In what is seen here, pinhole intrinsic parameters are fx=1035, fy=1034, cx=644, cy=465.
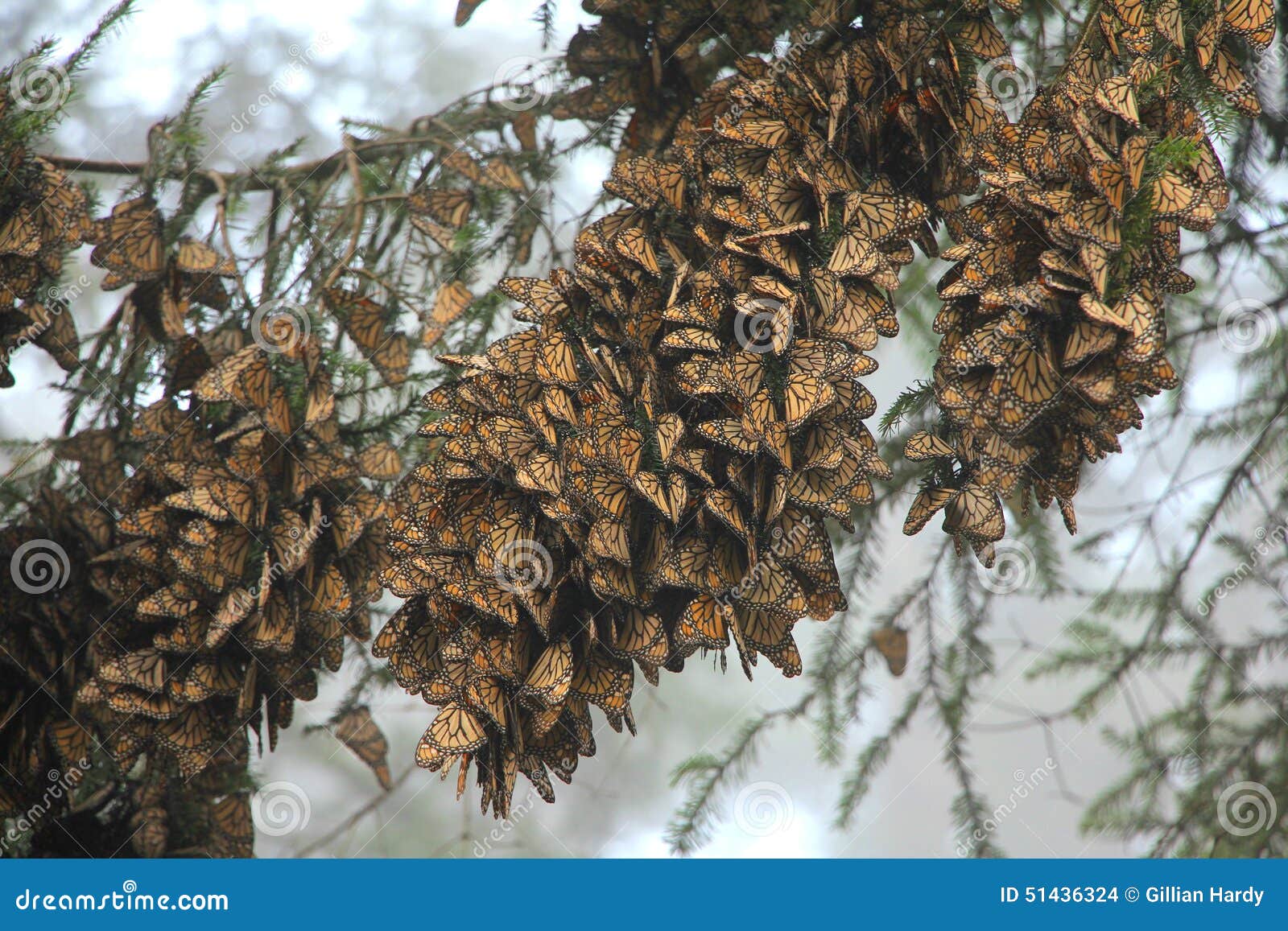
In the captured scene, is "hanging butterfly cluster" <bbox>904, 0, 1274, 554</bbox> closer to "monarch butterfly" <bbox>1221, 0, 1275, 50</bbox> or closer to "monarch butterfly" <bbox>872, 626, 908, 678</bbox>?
"monarch butterfly" <bbox>1221, 0, 1275, 50</bbox>

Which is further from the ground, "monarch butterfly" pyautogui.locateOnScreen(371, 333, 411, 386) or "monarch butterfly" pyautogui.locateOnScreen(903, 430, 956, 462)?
"monarch butterfly" pyautogui.locateOnScreen(371, 333, 411, 386)

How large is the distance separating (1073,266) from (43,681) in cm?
64

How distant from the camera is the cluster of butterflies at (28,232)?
2.07 ft

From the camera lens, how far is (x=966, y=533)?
1.50 ft

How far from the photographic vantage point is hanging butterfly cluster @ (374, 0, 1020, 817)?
44 centimetres

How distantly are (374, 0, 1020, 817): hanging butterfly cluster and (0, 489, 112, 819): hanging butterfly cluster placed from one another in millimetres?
281

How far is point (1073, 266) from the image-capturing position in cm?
41

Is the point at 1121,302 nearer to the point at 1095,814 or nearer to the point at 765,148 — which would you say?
the point at 765,148

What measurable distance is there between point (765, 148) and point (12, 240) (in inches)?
18.1

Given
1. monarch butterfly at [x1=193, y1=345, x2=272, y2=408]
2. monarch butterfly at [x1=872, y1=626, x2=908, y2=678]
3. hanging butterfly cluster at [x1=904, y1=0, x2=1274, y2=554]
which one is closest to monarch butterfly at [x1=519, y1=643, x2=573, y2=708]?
hanging butterfly cluster at [x1=904, y1=0, x2=1274, y2=554]

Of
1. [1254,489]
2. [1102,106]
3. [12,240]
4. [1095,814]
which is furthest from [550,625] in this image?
[1095,814]

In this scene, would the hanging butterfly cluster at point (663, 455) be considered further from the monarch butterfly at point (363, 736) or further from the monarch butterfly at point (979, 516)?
the monarch butterfly at point (363, 736)

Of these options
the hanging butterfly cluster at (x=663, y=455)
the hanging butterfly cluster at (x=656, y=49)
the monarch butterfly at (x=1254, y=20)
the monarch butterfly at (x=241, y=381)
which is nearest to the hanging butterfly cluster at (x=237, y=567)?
the monarch butterfly at (x=241, y=381)

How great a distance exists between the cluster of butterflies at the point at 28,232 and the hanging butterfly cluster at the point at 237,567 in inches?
4.9
